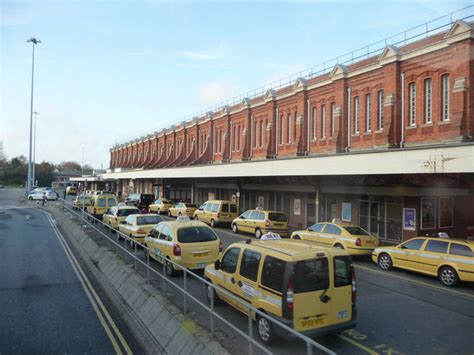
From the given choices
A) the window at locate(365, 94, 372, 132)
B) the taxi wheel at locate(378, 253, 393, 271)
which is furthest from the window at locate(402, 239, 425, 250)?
the window at locate(365, 94, 372, 132)

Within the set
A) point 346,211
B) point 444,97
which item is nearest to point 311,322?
point 444,97

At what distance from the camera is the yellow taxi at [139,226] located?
1667 cm

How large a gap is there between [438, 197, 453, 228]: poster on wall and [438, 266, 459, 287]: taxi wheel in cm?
876

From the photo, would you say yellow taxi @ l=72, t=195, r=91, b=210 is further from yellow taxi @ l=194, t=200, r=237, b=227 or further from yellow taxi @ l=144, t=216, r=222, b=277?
yellow taxi @ l=144, t=216, r=222, b=277

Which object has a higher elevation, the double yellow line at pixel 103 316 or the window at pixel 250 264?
the window at pixel 250 264

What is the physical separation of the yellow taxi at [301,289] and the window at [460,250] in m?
6.34

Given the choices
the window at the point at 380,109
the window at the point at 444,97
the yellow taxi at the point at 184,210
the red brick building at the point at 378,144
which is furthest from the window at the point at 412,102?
the yellow taxi at the point at 184,210

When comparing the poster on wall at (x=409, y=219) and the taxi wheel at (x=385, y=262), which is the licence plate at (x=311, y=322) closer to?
the taxi wheel at (x=385, y=262)

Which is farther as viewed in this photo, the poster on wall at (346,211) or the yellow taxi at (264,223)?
the poster on wall at (346,211)

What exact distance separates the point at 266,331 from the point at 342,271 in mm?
1718

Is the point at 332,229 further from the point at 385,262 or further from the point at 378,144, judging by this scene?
the point at 378,144

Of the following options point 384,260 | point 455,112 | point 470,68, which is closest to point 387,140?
point 455,112

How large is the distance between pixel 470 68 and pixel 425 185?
19.2ft

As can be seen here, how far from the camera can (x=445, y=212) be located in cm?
1995
